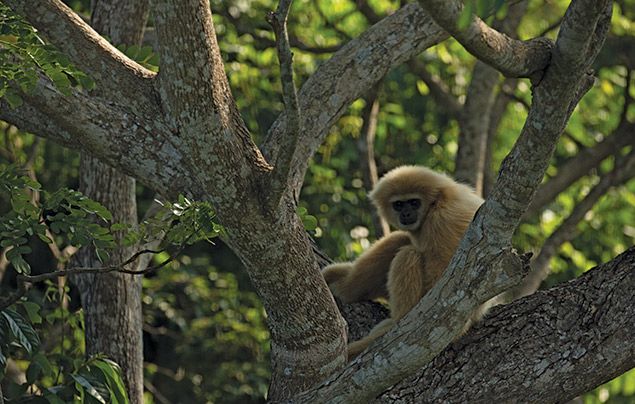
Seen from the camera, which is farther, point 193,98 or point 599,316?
point 599,316

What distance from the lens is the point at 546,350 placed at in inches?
193

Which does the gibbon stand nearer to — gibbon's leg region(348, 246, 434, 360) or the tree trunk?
gibbon's leg region(348, 246, 434, 360)

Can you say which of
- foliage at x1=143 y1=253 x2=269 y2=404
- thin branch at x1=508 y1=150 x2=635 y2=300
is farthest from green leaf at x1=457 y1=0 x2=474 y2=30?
foliage at x1=143 y1=253 x2=269 y2=404

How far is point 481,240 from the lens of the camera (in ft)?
14.7

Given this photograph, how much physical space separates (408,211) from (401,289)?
865 millimetres

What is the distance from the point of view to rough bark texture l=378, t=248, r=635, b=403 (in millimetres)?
4871

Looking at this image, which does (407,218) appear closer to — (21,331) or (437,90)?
(21,331)

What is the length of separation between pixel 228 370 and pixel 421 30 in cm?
545

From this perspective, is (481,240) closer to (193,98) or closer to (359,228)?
(193,98)

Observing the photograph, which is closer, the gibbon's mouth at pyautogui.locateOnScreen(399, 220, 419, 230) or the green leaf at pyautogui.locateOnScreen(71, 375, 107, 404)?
the green leaf at pyautogui.locateOnScreen(71, 375, 107, 404)

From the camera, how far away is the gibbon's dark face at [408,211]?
6.74 m

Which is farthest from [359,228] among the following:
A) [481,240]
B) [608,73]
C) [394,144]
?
[481,240]

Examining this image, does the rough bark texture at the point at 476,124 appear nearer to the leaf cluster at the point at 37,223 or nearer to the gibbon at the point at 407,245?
the gibbon at the point at 407,245

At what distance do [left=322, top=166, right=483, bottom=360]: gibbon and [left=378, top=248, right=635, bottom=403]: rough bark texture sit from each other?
93cm
